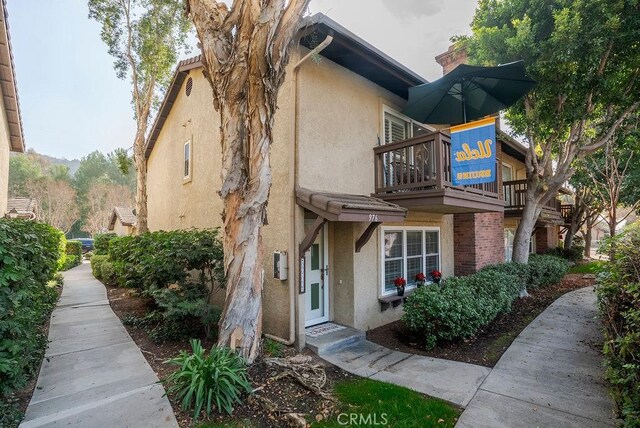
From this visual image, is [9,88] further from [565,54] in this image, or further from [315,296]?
[565,54]

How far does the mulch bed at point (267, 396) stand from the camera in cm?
404

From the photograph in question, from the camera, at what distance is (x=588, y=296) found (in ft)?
36.0

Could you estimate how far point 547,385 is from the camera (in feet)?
16.2

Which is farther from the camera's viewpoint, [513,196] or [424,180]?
[513,196]

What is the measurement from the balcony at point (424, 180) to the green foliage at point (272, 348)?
4.26 metres

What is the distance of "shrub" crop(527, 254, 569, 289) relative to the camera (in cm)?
1188

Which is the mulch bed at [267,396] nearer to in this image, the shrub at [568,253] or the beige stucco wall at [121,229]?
the shrub at [568,253]

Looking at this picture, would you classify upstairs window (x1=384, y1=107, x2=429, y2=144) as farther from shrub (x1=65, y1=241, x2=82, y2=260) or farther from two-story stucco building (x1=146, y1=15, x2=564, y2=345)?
shrub (x1=65, y1=241, x2=82, y2=260)

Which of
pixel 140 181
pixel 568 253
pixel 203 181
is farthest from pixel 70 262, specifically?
pixel 568 253

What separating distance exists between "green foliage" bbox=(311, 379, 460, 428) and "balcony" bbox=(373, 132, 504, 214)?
4058 mm

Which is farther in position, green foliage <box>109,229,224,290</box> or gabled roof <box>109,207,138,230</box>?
gabled roof <box>109,207,138,230</box>

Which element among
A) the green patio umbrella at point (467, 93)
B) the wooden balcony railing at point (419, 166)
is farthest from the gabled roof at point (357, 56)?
the wooden balcony railing at point (419, 166)

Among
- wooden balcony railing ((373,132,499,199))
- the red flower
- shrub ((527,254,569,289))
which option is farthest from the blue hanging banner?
shrub ((527,254,569,289))

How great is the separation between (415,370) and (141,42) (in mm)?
16823
